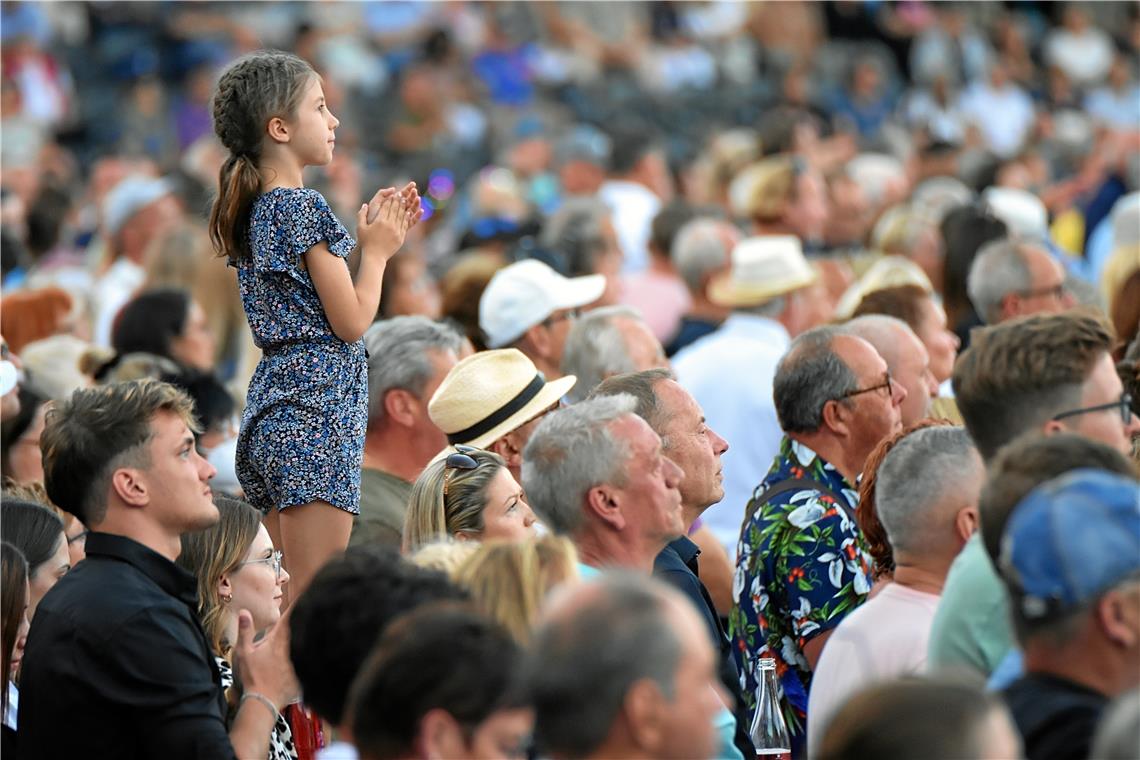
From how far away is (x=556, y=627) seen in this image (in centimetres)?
277

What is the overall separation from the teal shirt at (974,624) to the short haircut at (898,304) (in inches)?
121

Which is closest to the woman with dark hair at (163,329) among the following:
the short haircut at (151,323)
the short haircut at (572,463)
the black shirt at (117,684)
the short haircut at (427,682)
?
the short haircut at (151,323)

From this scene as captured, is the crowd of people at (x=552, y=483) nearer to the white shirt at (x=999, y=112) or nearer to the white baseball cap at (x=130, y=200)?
the white baseball cap at (x=130, y=200)

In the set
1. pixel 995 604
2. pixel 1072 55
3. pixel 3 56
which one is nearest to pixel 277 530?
pixel 995 604

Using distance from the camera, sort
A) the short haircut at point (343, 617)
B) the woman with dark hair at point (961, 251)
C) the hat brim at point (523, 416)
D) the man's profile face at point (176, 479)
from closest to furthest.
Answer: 1. the short haircut at point (343, 617)
2. the man's profile face at point (176, 479)
3. the hat brim at point (523, 416)
4. the woman with dark hair at point (961, 251)

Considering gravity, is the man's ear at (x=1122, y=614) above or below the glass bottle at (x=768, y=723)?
above

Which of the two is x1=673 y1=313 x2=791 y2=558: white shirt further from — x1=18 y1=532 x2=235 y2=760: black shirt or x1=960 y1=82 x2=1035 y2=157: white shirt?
x1=960 y1=82 x2=1035 y2=157: white shirt

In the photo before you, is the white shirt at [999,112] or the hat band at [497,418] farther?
the white shirt at [999,112]

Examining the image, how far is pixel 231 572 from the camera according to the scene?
457 cm

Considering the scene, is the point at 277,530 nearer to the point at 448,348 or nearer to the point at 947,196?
the point at 448,348

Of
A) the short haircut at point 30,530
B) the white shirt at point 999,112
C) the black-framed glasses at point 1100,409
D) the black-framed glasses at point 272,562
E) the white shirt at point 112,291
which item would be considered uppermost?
the white shirt at point 999,112

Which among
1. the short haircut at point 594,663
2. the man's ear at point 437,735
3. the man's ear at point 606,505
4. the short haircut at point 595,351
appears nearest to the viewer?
the short haircut at point 594,663

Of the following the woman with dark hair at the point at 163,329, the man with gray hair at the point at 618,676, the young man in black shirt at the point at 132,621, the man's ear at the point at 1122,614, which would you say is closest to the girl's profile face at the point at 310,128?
the young man in black shirt at the point at 132,621

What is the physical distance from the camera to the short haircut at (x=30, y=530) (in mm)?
4590
